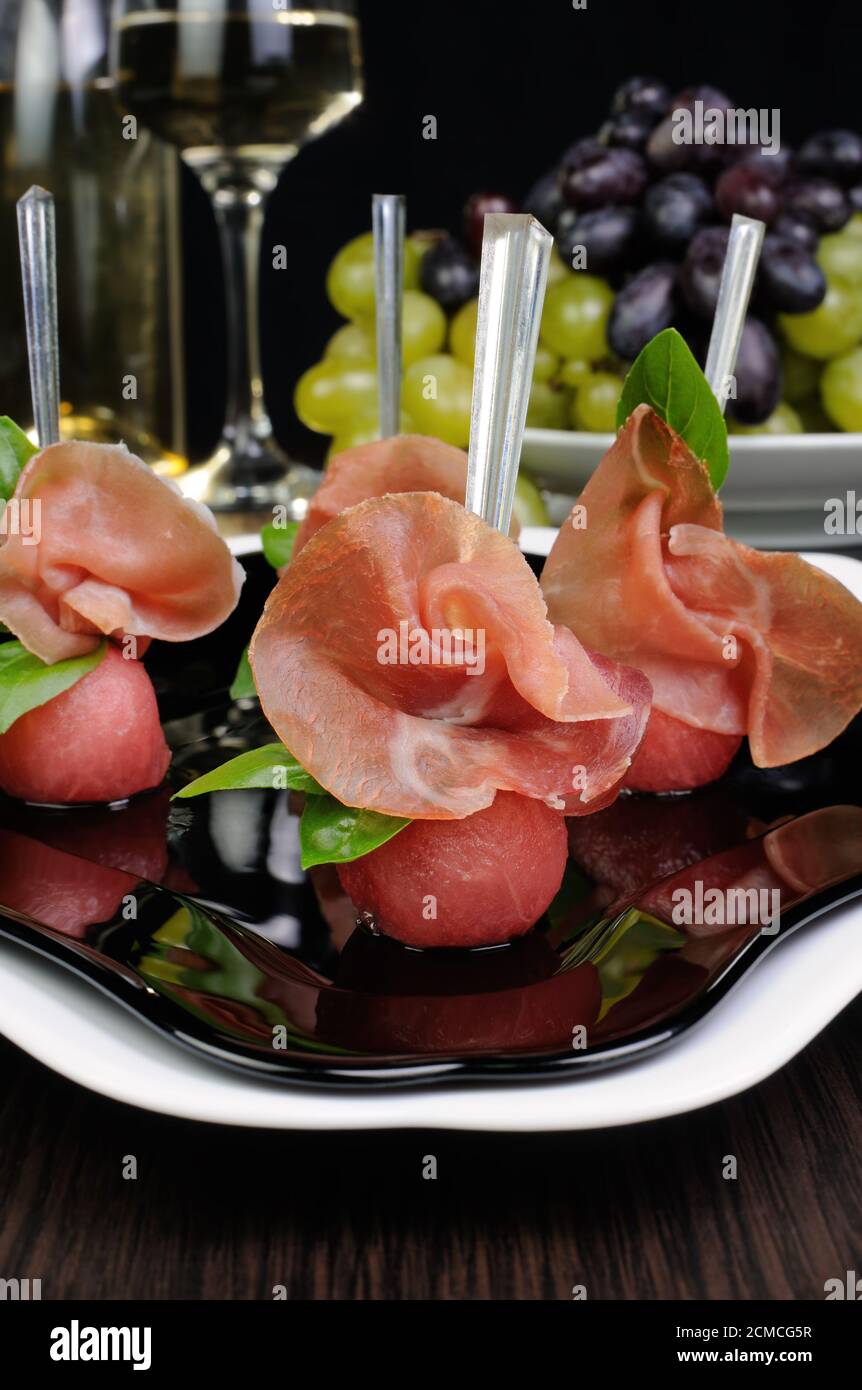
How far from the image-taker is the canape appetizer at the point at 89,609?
68cm

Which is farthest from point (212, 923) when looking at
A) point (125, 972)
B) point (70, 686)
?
point (70, 686)

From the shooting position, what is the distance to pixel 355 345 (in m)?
1.42

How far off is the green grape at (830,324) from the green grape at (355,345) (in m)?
0.37

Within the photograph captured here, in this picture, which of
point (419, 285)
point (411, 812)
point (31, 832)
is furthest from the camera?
point (419, 285)

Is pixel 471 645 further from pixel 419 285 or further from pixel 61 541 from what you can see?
pixel 419 285

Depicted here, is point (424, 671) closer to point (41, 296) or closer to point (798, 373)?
point (41, 296)

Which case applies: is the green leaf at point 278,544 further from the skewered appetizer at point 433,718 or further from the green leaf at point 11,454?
the skewered appetizer at point 433,718

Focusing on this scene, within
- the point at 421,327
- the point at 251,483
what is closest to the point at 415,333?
the point at 421,327

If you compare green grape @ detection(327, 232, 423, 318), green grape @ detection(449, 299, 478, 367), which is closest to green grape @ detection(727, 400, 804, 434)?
green grape @ detection(449, 299, 478, 367)

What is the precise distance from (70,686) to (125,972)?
25 centimetres

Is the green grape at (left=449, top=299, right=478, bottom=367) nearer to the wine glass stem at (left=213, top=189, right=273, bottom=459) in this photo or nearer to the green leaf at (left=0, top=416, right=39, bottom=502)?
the wine glass stem at (left=213, top=189, right=273, bottom=459)

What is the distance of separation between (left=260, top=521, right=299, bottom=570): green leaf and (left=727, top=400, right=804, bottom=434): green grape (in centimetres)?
51

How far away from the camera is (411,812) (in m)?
0.52

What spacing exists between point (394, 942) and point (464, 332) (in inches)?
34.4
